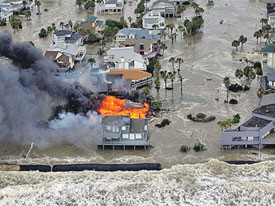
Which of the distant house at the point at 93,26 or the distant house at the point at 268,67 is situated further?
the distant house at the point at 93,26

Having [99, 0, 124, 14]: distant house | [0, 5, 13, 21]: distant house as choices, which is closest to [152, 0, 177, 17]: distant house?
[99, 0, 124, 14]: distant house

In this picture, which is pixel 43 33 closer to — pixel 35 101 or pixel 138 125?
pixel 35 101

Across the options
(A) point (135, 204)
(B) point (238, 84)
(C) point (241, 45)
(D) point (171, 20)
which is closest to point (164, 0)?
(D) point (171, 20)

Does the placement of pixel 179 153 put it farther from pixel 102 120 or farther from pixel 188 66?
pixel 188 66

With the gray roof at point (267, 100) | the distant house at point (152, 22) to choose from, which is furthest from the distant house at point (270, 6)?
the gray roof at point (267, 100)

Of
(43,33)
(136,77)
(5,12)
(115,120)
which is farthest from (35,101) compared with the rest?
(5,12)

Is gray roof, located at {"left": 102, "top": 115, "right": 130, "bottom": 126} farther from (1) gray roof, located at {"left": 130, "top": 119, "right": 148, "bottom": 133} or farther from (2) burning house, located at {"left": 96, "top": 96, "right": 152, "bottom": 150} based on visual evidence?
(1) gray roof, located at {"left": 130, "top": 119, "right": 148, "bottom": 133}

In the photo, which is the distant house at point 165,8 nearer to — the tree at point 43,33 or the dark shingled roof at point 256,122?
the tree at point 43,33
